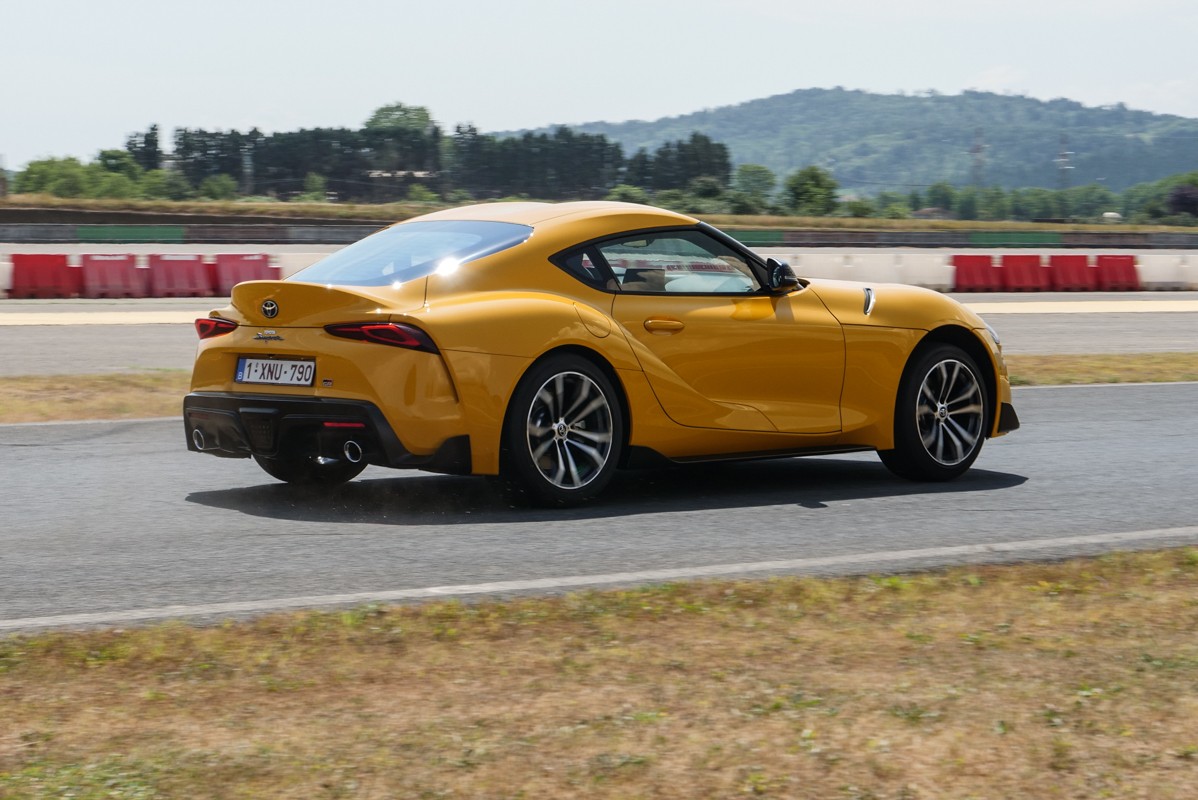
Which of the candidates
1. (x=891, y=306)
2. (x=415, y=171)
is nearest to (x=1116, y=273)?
(x=891, y=306)

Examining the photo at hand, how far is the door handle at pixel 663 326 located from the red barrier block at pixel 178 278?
1904 cm

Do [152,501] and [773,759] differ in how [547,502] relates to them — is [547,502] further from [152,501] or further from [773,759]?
[773,759]

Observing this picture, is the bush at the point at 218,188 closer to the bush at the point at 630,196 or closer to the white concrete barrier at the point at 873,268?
the bush at the point at 630,196

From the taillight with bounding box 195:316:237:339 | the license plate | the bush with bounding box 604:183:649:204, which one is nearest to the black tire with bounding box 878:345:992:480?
the license plate

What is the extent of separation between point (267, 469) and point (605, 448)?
1.96 metres

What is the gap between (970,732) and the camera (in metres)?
3.80

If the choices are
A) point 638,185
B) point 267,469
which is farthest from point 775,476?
point 638,185

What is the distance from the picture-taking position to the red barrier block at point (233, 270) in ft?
82.6

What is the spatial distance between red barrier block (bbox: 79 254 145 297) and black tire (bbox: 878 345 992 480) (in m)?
18.5

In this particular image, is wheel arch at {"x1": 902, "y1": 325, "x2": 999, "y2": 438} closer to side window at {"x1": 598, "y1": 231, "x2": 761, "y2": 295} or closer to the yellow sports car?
the yellow sports car

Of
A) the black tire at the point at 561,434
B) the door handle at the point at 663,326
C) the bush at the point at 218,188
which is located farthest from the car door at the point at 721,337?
the bush at the point at 218,188

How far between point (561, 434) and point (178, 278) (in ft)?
63.7

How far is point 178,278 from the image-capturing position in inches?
989

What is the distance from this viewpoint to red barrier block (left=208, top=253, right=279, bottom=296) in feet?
82.6
